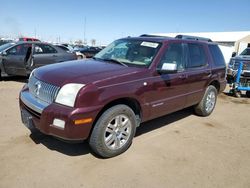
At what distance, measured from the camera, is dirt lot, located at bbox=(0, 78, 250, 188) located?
3.08 metres

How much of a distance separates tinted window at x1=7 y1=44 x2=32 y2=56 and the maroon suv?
5.19 meters

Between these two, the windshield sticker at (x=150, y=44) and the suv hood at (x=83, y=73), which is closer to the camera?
the suv hood at (x=83, y=73)

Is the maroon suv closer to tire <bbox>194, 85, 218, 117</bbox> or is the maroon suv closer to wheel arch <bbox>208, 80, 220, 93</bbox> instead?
tire <bbox>194, 85, 218, 117</bbox>

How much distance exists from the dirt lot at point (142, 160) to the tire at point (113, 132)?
0.50ft

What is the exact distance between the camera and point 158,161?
3.62 meters

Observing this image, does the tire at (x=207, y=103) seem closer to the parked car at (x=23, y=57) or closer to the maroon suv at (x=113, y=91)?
the maroon suv at (x=113, y=91)

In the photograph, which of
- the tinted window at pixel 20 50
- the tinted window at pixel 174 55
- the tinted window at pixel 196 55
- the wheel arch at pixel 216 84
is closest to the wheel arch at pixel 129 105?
the tinted window at pixel 174 55

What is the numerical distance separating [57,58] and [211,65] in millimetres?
6369

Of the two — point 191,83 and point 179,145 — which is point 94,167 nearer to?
point 179,145

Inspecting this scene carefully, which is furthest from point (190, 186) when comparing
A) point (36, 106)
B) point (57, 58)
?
point (57, 58)

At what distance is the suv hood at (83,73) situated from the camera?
131 inches

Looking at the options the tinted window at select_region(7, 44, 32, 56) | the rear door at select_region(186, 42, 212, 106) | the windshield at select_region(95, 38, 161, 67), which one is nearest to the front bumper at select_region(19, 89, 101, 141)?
the windshield at select_region(95, 38, 161, 67)

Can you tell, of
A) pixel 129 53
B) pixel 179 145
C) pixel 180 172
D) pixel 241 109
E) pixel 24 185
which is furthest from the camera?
pixel 241 109

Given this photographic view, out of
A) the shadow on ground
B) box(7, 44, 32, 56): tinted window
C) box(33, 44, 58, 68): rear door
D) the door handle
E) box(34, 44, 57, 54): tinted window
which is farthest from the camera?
box(34, 44, 57, 54): tinted window
